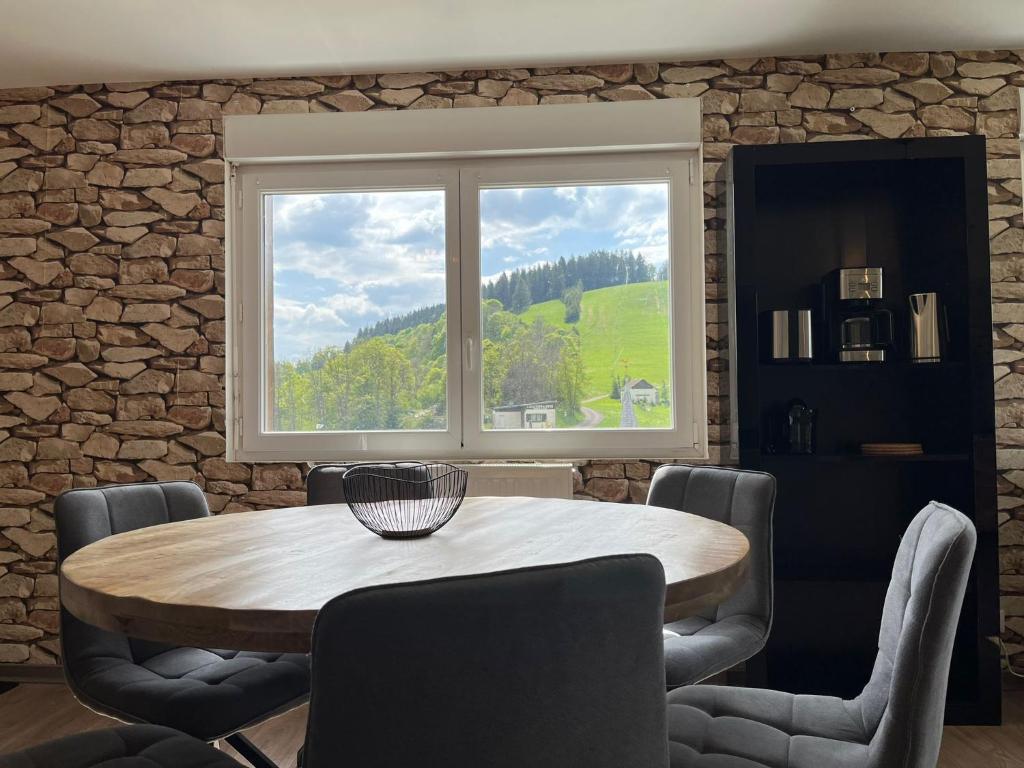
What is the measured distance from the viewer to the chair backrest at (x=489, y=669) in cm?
76

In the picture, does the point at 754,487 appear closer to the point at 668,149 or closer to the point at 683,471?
the point at 683,471

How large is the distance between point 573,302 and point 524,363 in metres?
0.35

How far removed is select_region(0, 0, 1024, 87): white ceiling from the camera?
108 inches

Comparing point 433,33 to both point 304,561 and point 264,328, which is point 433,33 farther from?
point 304,561

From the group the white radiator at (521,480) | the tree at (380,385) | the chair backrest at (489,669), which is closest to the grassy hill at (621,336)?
the white radiator at (521,480)

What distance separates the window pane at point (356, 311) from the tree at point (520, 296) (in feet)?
1.08

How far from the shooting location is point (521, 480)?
3.14 m

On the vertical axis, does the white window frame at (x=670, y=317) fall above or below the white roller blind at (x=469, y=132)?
below

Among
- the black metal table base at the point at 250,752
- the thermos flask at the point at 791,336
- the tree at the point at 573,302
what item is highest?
the tree at the point at 573,302

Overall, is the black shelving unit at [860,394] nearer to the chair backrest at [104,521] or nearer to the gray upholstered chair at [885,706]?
the gray upholstered chair at [885,706]

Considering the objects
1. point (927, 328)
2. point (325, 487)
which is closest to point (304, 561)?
point (325, 487)

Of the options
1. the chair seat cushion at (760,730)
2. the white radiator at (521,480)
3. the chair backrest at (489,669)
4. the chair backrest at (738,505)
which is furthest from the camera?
the white radiator at (521,480)

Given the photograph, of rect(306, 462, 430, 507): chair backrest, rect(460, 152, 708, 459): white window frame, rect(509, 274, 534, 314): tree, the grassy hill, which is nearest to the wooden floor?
rect(306, 462, 430, 507): chair backrest

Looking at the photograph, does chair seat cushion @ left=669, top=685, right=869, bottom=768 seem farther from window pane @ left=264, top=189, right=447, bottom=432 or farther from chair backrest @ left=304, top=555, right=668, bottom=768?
window pane @ left=264, top=189, right=447, bottom=432
